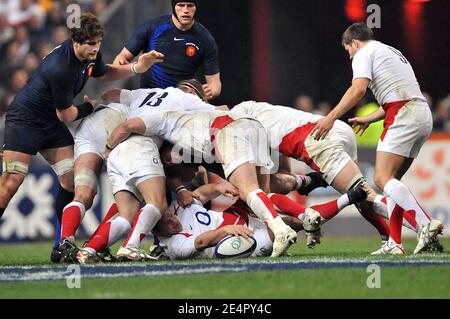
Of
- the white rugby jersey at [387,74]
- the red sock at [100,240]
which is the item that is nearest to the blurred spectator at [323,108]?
the white rugby jersey at [387,74]

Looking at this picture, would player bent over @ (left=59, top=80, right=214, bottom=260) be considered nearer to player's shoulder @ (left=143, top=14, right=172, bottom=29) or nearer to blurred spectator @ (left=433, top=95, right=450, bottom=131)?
player's shoulder @ (left=143, top=14, right=172, bottom=29)

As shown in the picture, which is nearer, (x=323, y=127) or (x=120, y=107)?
(x=323, y=127)

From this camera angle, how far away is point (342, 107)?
8.49m

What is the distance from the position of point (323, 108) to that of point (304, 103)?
31cm

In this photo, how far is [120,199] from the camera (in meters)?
8.74

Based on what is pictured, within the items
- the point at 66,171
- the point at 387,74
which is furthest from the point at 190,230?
the point at 387,74

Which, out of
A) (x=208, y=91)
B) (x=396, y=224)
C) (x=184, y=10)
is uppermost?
(x=184, y=10)

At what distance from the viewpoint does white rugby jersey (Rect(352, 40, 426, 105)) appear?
8898mm

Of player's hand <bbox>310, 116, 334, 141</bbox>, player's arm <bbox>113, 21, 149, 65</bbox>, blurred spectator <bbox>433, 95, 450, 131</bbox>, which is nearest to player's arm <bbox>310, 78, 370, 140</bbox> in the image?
player's hand <bbox>310, 116, 334, 141</bbox>

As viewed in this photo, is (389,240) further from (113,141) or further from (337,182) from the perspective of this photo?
(113,141)

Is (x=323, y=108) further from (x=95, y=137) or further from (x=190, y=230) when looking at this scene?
(x=190, y=230)
